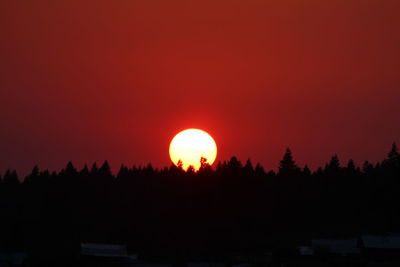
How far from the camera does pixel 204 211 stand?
290 feet

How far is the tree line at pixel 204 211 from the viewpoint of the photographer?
263ft

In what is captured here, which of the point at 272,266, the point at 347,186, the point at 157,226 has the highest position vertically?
the point at 347,186

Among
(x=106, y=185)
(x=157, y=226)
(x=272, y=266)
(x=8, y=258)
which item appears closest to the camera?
(x=272, y=266)

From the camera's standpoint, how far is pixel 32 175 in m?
130

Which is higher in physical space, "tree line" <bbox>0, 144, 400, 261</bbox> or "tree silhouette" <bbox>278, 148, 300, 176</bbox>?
"tree silhouette" <bbox>278, 148, 300, 176</bbox>

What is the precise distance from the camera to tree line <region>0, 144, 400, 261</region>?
80.1 metres

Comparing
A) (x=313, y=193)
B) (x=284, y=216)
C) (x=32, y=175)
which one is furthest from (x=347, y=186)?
(x=32, y=175)

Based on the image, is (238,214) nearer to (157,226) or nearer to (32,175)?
(157,226)

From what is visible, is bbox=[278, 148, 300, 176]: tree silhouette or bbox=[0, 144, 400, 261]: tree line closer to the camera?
bbox=[0, 144, 400, 261]: tree line

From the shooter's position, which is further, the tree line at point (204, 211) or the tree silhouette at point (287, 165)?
the tree silhouette at point (287, 165)

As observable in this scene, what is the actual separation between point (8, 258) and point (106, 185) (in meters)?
35.8

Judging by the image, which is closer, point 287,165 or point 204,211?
point 204,211

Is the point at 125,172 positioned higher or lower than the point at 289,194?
higher

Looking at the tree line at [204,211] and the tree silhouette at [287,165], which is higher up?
the tree silhouette at [287,165]
